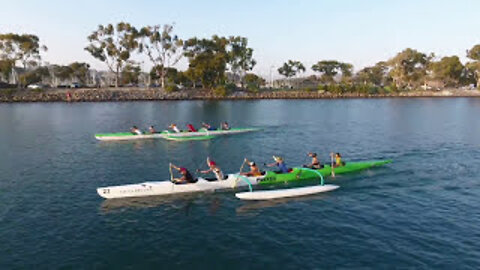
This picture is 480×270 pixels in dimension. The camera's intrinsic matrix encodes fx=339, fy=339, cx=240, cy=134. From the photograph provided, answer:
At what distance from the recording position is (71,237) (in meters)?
17.0

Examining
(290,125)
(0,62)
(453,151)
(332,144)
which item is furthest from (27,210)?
(0,62)

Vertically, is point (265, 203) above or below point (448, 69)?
below

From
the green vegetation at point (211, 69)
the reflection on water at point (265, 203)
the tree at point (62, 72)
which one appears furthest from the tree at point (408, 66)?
the reflection on water at point (265, 203)

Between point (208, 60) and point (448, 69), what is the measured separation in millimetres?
110272

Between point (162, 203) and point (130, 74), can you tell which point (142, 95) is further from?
point (162, 203)

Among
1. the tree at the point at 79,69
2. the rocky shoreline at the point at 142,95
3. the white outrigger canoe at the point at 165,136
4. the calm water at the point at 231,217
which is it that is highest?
the tree at the point at 79,69

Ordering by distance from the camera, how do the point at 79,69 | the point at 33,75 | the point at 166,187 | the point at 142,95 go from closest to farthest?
the point at 166,187 < the point at 142,95 < the point at 33,75 < the point at 79,69

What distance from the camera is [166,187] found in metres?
22.8

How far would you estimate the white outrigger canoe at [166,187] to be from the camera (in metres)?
22.1

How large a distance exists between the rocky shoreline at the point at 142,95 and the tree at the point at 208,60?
655cm

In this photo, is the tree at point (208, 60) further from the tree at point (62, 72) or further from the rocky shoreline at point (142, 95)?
the tree at point (62, 72)

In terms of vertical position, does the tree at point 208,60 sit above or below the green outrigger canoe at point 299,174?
above

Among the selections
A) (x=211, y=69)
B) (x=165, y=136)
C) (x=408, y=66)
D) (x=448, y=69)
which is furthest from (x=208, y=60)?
(x=448, y=69)

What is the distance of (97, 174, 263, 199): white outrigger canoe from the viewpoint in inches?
870
